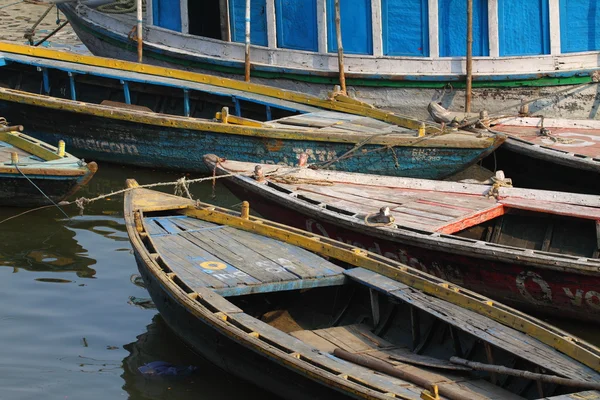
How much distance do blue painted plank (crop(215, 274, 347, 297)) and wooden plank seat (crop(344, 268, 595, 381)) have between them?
0.12 m

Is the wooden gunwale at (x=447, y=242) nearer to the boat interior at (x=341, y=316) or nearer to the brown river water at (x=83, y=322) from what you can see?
the brown river water at (x=83, y=322)

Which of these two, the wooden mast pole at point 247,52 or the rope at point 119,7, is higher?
the rope at point 119,7

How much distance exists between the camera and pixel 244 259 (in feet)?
27.2

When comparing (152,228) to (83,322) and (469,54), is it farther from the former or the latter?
(469,54)

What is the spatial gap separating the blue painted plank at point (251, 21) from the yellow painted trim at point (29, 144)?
441 cm

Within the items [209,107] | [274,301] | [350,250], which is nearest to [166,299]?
[274,301]

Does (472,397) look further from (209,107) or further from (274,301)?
(209,107)

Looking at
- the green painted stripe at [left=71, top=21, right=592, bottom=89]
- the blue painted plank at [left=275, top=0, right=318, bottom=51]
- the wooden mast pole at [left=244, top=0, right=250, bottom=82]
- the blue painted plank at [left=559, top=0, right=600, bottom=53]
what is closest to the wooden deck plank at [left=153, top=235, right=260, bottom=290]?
the wooden mast pole at [left=244, top=0, right=250, bottom=82]

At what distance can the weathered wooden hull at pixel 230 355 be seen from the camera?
21.8 feet

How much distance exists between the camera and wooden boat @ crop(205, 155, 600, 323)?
8.59 m

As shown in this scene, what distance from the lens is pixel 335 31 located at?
14.5m

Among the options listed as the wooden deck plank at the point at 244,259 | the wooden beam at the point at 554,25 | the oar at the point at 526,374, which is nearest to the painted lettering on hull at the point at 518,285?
the wooden deck plank at the point at 244,259

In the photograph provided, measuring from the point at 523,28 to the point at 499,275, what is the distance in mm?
6184

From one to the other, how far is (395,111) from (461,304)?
23.6ft
